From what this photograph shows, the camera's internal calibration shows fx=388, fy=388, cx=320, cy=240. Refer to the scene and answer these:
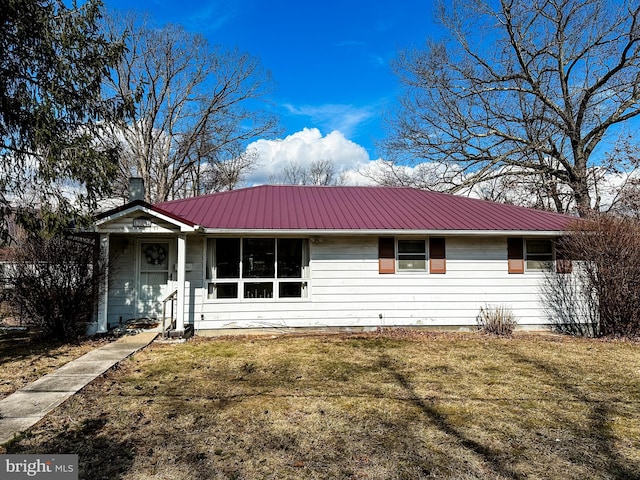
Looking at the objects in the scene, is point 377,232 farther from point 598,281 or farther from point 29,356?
point 29,356

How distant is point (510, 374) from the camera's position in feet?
20.3

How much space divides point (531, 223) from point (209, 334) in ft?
28.5

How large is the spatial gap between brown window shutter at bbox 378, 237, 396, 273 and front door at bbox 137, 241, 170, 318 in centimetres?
555

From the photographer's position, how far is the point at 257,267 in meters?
9.76

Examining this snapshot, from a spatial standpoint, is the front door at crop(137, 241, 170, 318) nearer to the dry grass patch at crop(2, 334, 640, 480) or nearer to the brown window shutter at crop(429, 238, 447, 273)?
A: the dry grass patch at crop(2, 334, 640, 480)

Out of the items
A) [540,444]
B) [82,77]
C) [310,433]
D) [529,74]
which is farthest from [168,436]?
[529,74]

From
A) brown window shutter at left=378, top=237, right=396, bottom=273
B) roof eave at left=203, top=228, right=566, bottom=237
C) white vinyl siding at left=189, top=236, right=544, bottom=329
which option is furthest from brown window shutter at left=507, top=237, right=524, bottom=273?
brown window shutter at left=378, top=237, right=396, bottom=273

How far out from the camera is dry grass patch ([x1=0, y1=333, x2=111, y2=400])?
5676mm

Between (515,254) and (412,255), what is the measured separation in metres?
2.75

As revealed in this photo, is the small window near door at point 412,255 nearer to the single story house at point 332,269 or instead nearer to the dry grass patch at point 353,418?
the single story house at point 332,269

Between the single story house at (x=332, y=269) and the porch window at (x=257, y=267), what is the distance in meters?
0.02

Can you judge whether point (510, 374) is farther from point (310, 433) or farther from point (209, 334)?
point (209, 334)

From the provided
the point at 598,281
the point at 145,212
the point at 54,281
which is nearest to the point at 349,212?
the point at 145,212

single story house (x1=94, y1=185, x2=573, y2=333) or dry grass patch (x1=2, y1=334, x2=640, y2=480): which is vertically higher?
single story house (x1=94, y1=185, x2=573, y2=333)
